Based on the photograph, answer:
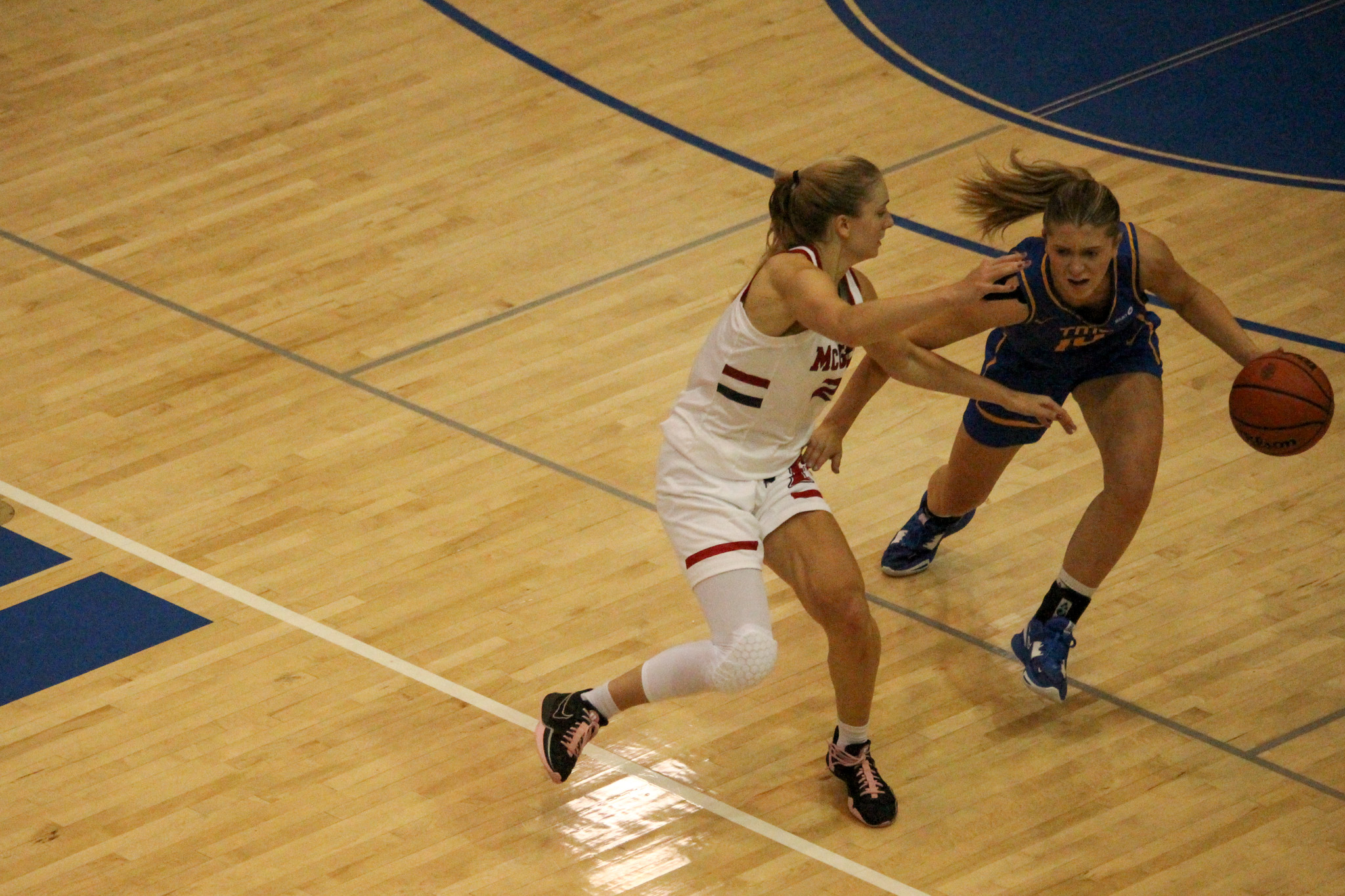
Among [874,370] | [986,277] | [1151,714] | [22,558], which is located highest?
[986,277]

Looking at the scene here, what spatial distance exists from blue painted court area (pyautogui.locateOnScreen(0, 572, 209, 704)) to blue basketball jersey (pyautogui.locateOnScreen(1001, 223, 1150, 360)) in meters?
2.65

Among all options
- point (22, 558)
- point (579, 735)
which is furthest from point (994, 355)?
point (22, 558)

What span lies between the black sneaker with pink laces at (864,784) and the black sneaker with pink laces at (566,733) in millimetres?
623

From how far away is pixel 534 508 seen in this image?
241 inches

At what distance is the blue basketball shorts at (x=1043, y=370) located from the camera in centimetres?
509

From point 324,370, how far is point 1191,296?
3.37 m

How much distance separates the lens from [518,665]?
5.41 meters

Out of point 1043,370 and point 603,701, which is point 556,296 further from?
point 603,701

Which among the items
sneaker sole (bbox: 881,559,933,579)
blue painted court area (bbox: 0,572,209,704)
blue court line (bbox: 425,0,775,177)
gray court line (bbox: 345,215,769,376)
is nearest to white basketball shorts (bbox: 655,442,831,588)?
sneaker sole (bbox: 881,559,933,579)

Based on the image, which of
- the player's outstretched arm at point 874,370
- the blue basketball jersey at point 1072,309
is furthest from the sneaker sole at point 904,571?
the blue basketball jersey at point 1072,309

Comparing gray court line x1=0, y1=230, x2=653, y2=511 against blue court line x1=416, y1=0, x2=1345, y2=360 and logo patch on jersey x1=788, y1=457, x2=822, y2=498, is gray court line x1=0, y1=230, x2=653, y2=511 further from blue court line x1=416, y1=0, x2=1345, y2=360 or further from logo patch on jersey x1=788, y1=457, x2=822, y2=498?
logo patch on jersey x1=788, y1=457, x2=822, y2=498

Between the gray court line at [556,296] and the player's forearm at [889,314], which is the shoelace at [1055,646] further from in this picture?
the gray court line at [556,296]

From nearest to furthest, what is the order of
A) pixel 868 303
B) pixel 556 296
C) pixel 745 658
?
pixel 868 303, pixel 745 658, pixel 556 296

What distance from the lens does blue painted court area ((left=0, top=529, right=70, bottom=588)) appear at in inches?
232
